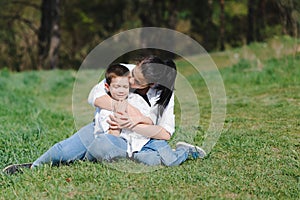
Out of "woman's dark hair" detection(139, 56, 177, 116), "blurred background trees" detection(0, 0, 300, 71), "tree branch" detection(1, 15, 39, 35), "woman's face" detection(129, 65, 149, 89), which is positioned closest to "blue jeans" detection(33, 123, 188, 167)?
"woman's dark hair" detection(139, 56, 177, 116)

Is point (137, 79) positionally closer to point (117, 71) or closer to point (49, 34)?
point (117, 71)

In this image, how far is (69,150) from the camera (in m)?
3.92

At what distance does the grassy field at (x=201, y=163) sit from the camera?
3.29 meters

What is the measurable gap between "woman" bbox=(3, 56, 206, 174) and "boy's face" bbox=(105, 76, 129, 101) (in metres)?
0.05

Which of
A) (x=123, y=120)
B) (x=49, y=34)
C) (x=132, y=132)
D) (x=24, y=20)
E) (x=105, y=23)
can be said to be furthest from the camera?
(x=105, y=23)

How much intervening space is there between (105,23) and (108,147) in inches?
892

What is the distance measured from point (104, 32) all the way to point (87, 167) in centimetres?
1993

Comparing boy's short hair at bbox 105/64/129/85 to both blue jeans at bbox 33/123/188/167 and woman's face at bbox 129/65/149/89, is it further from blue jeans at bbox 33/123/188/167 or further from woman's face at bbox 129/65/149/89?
blue jeans at bbox 33/123/188/167

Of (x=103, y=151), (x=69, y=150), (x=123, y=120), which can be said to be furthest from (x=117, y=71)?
(x=69, y=150)

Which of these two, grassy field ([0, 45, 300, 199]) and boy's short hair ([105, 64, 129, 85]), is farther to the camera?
boy's short hair ([105, 64, 129, 85])

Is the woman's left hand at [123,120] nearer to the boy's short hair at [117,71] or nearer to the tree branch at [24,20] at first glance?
the boy's short hair at [117,71]

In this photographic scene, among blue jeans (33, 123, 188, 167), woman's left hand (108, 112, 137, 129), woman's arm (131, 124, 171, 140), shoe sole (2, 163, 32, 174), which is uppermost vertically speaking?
woman's left hand (108, 112, 137, 129)

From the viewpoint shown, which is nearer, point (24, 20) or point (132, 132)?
point (132, 132)

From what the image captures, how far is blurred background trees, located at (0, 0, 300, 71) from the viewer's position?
52.3ft
